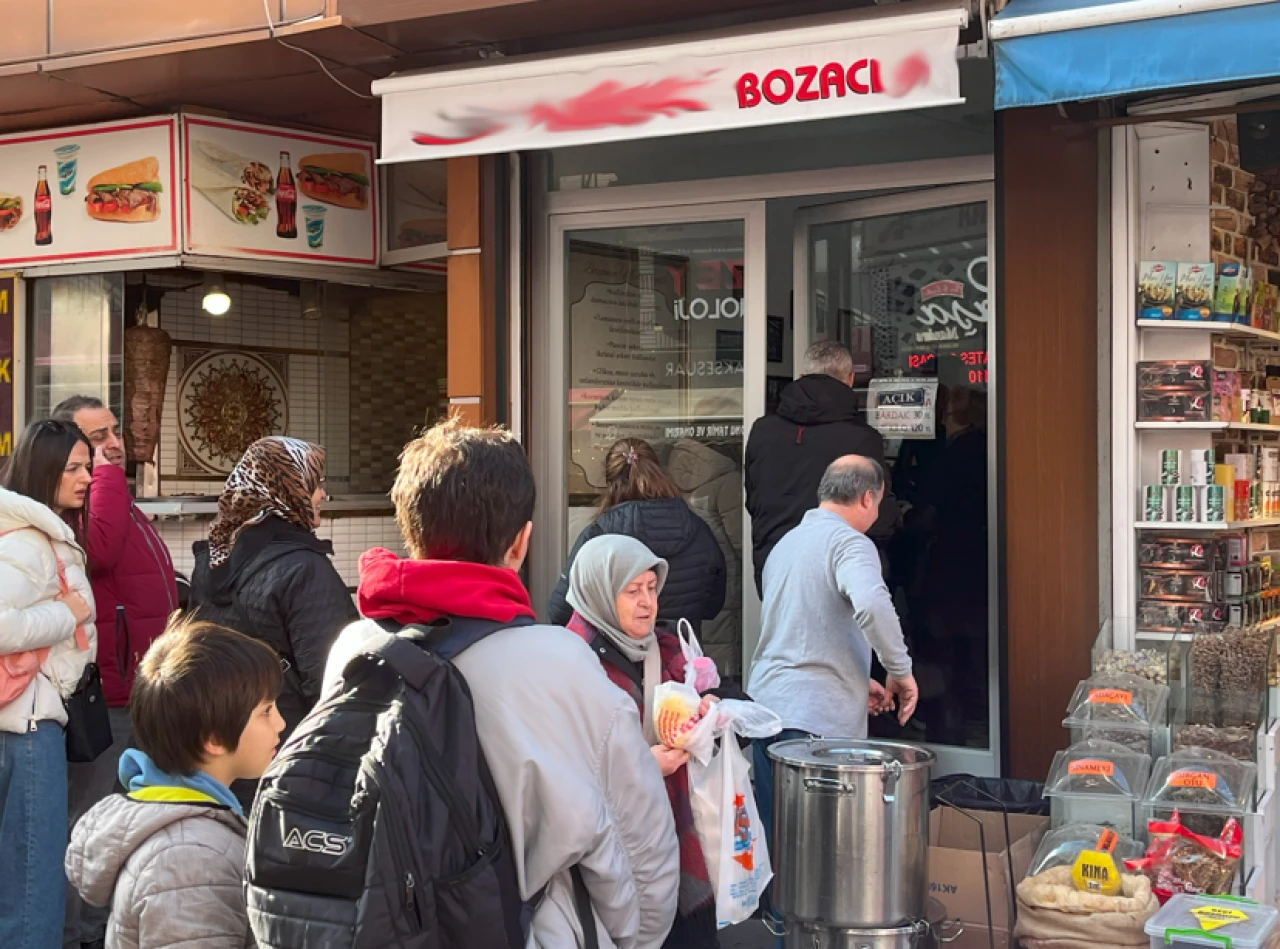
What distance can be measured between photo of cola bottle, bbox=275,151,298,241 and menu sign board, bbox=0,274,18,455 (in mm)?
1748

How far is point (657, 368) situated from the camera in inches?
275

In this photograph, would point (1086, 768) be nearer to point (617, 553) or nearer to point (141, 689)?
point (617, 553)

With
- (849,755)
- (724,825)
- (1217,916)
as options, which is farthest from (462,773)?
(1217,916)

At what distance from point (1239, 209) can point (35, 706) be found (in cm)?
479

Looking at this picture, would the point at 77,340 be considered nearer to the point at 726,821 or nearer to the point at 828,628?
the point at 828,628

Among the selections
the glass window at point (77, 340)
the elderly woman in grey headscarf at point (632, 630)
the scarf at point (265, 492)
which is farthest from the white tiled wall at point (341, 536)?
the elderly woman in grey headscarf at point (632, 630)

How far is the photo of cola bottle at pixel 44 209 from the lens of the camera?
298 inches

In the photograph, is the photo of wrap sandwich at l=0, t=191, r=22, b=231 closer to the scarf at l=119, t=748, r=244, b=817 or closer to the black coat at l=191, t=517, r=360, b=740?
the black coat at l=191, t=517, r=360, b=740

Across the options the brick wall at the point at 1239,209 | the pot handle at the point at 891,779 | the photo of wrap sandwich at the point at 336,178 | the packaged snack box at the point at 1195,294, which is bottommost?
the pot handle at the point at 891,779

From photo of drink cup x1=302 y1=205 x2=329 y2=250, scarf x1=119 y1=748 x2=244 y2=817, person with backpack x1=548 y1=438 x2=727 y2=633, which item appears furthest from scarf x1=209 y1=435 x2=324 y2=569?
photo of drink cup x1=302 y1=205 x2=329 y2=250

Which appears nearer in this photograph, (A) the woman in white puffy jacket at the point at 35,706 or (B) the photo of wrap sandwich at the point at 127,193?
(A) the woman in white puffy jacket at the point at 35,706

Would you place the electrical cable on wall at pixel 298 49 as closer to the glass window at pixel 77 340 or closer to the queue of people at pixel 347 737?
the glass window at pixel 77 340

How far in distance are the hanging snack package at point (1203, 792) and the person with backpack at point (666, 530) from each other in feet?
6.47

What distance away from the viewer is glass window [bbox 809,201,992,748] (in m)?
6.33
